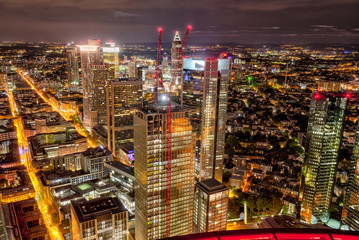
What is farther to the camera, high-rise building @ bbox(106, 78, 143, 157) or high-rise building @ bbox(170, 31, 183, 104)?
high-rise building @ bbox(170, 31, 183, 104)

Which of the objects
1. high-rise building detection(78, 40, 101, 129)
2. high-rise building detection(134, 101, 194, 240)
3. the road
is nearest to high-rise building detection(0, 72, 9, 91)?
the road

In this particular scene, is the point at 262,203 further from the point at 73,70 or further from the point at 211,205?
the point at 73,70

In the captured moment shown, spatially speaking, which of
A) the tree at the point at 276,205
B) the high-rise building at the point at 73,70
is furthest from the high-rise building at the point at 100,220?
the high-rise building at the point at 73,70

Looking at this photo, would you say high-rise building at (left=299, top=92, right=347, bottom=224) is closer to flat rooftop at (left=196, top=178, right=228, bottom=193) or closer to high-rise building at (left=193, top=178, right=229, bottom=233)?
high-rise building at (left=193, top=178, right=229, bottom=233)

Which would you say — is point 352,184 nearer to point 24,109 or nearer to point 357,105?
point 357,105

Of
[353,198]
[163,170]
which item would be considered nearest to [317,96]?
[353,198]

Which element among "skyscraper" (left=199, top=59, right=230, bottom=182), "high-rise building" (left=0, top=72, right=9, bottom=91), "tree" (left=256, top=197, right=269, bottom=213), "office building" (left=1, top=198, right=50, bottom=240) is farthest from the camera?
"high-rise building" (left=0, top=72, right=9, bottom=91)
